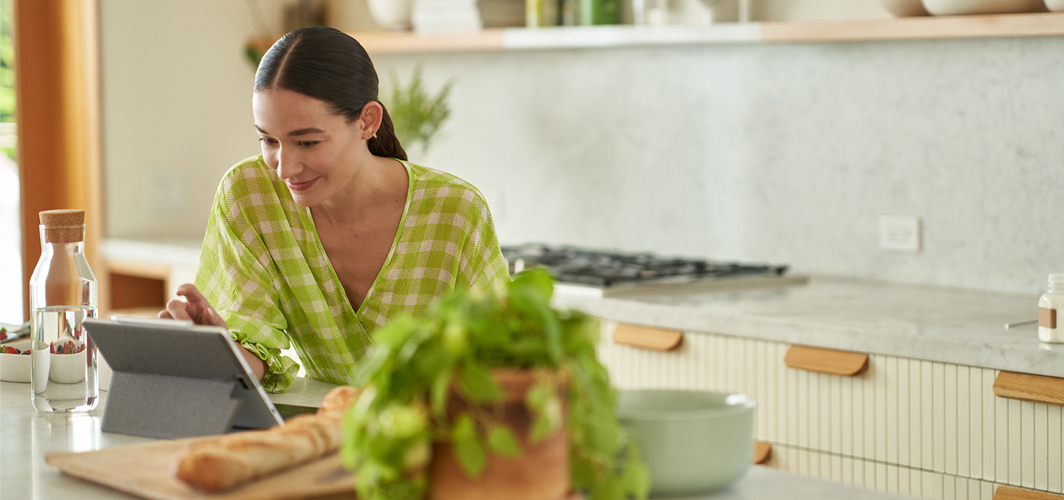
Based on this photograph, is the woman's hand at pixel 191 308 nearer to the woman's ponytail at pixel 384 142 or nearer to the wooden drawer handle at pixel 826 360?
the woman's ponytail at pixel 384 142

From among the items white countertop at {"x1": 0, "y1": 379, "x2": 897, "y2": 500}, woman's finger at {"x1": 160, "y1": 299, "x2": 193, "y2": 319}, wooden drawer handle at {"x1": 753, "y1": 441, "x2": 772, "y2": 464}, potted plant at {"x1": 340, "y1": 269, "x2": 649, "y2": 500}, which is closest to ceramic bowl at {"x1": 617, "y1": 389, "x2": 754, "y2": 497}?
white countertop at {"x1": 0, "y1": 379, "x2": 897, "y2": 500}

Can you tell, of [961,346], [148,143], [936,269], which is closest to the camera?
[961,346]

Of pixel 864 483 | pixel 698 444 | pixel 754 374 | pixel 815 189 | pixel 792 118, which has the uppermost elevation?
pixel 792 118

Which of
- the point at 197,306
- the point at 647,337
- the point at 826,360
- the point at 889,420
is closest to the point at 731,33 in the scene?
the point at 647,337

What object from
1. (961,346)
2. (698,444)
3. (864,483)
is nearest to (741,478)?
(698,444)

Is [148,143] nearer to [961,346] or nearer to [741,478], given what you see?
[961,346]

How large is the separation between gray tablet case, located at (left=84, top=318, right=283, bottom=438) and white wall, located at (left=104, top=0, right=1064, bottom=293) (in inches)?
75.4

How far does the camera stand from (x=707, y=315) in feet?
7.59

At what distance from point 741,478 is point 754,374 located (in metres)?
1.25

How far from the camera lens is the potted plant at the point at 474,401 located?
0.78m

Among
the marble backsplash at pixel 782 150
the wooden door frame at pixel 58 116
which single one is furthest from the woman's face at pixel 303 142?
the wooden door frame at pixel 58 116

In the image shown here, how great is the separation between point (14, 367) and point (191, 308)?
0.40 m

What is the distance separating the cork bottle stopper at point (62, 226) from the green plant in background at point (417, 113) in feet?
7.10

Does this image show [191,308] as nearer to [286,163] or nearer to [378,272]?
[286,163]
